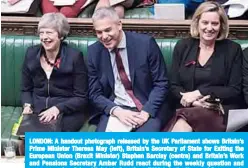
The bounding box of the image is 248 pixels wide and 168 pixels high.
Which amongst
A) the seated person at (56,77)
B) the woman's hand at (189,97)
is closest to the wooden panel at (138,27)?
the seated person at (56,77)

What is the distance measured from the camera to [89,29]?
3529mm

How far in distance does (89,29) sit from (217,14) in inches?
36.1

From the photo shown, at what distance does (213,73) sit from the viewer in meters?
2.98

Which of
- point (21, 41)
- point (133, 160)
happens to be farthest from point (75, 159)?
point (21, 41)

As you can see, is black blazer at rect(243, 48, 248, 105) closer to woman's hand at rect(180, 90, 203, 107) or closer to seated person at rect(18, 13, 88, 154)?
woman's hand at rect(180, 90, 203, 107)

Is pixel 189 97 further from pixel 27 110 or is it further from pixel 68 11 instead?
pixel 68 11

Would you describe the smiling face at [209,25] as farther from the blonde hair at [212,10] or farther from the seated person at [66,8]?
the seated person at [66,8]

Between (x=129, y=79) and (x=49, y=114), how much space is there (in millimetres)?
475

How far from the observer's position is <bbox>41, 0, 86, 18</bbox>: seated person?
3.65 meters

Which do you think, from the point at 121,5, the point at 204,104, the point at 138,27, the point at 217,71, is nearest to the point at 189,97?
the point at 204,104

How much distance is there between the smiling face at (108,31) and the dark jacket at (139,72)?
0.11 m

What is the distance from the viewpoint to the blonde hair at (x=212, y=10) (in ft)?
9.69

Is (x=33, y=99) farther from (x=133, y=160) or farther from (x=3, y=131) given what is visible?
(x=133, y=160)

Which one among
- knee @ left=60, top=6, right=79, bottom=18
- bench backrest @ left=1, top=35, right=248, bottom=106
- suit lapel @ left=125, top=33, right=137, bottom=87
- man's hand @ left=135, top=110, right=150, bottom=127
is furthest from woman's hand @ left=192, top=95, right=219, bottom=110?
knee @ left=60, top=6, right=79, bottom=18
